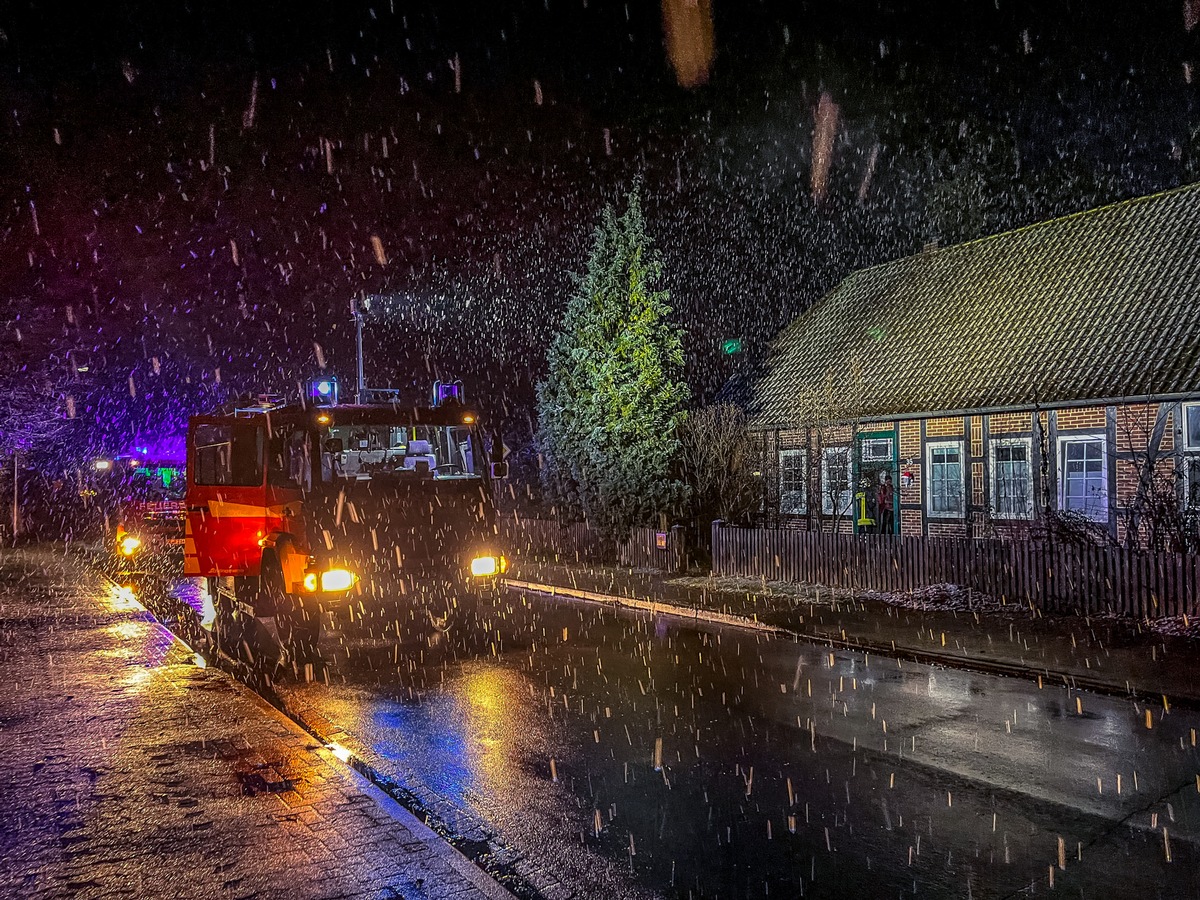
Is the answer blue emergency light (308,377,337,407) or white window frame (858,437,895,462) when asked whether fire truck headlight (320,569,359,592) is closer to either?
blue emergency light (308,377,337,407)

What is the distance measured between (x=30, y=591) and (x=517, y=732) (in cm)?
1320

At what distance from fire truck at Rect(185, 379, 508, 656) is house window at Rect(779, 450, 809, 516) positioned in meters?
12.3

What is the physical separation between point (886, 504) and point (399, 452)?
13.4 m

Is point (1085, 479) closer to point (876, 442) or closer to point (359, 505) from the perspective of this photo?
point (876, 442)

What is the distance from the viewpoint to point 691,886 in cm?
448

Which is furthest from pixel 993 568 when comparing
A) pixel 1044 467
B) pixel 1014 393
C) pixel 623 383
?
pixel 623 383

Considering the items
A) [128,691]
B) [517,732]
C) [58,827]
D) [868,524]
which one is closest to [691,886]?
[517,732]

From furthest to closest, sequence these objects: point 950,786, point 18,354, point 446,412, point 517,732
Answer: point 18,354
point 446,412
point 517,732
point 950,786

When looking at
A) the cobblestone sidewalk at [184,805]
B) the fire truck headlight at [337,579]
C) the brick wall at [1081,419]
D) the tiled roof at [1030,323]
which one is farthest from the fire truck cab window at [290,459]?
the brick wall at [1081,419]

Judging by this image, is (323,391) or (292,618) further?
(323,391)

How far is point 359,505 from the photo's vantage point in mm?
10195

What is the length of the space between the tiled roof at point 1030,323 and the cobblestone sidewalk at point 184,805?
15.5 meters

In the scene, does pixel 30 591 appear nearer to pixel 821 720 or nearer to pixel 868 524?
pixel 821 720

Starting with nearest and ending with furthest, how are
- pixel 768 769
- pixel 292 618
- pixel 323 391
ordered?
pixel 768 769 < pixel 292 618 < pixel 323 391
